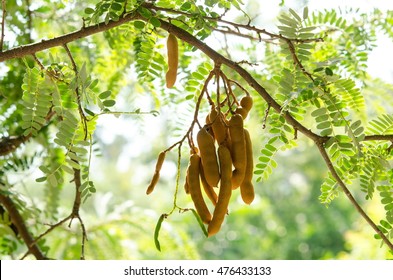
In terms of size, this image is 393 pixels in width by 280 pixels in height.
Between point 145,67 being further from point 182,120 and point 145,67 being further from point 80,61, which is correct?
point 80,61

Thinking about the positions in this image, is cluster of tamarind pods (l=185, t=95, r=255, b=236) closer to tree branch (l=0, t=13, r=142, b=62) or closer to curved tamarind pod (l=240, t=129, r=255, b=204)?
curved tamarind pod (l=240, t=129, r=255, b=204)

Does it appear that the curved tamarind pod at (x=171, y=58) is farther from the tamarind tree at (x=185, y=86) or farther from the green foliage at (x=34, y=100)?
the green foliage at (x=34, y=100)

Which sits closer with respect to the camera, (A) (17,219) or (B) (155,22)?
(B) (155,22)

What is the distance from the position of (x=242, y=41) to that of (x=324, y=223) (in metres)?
3.48

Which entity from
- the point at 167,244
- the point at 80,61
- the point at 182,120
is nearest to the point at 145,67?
the point at 182,120

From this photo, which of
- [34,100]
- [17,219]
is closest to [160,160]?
[34,100]

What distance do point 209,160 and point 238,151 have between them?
0.08 ft

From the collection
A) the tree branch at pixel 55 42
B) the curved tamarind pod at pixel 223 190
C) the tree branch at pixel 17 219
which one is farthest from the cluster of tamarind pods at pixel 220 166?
the tree branch at pixel 17 219

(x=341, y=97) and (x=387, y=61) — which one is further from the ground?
(x=387, y=61)

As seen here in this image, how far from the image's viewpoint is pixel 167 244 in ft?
3.74

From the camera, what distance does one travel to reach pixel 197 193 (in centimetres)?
51

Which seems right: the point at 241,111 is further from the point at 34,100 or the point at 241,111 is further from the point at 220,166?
the point at 34,100

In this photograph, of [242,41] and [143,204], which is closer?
[242,41]

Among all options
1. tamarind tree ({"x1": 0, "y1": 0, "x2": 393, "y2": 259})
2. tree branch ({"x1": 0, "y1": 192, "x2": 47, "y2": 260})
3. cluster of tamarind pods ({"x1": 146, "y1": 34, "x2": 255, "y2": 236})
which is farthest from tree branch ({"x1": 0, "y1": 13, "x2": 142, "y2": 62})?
tree branch ({"x1": 0, "y1": 192, "x2": 47, "y2": 260})
